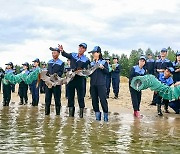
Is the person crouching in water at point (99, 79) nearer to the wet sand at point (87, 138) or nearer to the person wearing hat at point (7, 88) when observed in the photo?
the wet sand at point (87, 138)

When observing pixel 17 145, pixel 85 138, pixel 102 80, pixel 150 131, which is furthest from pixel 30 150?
pixel 102 80

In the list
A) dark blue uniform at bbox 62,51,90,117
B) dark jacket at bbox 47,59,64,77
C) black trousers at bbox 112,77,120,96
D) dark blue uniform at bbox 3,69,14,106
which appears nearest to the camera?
dark blue uniform at bbox 62,51,90,117

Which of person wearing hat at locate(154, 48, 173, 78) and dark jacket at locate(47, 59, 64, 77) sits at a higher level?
person wearing hat at locate(154, 48, 173, 78)

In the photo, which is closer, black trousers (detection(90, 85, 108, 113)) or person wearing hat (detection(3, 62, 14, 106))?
black trousers (detection(90, 85, 108, 113))

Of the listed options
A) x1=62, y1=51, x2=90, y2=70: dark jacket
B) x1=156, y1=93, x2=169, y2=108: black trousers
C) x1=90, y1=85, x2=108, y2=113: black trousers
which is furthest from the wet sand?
x1=156, y1=93, x2=169, y2=108: black trousers

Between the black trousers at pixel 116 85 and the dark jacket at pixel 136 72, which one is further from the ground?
the dark jacket at pixel 136 72

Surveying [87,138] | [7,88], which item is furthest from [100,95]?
[7,88]

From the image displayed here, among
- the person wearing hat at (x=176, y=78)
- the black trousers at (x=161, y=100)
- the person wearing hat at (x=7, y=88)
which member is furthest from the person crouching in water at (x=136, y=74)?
the person wearing hat at (x=7, y=88)

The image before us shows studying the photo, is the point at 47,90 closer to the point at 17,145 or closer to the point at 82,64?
the point at 82,64

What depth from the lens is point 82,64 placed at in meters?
11.5

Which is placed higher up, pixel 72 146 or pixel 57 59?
pixel 57 59

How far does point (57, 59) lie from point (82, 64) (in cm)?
88

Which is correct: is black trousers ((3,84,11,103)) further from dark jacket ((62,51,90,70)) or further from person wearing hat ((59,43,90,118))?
dark jacket ((62,51,90,70))

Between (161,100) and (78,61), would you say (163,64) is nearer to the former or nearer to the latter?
(161,100)
